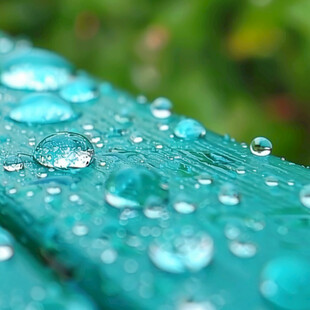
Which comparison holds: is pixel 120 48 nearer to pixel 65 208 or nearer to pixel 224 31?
pixel 224 31

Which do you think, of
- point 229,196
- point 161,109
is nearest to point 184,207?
point 229,196

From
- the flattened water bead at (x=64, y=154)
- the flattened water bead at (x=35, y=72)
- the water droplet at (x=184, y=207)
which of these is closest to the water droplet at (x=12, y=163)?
the flattened water bead at (x=64, y=154)

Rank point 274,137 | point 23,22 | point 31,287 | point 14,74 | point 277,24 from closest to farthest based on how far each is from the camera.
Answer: point 31,287 < point 14,74 < point 277,24 < point 274,137 < point 23,22

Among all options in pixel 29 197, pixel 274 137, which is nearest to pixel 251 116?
pixel 274 137

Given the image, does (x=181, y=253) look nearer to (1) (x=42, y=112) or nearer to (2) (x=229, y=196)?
(2) (x=229, y=196)

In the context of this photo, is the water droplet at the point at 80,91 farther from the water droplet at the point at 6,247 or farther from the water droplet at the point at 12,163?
the water droplet at the point at 6,247
